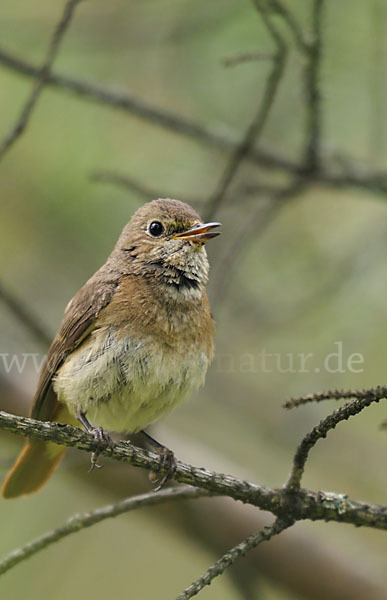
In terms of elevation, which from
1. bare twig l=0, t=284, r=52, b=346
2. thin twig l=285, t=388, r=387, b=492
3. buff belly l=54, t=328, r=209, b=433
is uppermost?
bare twig l=0, t=284, r=52, b=346

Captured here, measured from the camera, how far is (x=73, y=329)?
4.01 m

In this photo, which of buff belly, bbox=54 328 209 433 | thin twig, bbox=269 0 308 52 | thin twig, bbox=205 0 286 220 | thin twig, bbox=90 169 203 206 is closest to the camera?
buff belly, bbox=54 328 209 433

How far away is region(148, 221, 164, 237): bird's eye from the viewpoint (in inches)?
171

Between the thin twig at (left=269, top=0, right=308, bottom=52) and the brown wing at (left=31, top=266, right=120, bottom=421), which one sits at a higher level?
the thin twig at (left=269, top=0, right=308, bottom=52)

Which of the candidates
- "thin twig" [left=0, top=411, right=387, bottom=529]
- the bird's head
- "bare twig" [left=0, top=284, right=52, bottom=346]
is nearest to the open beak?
the bird's head

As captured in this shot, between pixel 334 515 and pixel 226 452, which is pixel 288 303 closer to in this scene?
pixel 226 452

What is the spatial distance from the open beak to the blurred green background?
1.04 metres

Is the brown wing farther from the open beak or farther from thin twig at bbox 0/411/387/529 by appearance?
thin twig at bbox 0/411/387/529

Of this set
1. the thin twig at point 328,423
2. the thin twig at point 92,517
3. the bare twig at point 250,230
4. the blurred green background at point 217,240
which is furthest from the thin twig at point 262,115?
the thin twig at point 328,423

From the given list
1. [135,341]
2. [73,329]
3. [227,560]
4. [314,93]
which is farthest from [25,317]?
[314,93]

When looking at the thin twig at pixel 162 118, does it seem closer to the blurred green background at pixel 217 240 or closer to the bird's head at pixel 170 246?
the blurred green background at pixel 217 240

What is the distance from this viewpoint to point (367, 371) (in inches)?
249

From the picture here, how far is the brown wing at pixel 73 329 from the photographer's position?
3.98m

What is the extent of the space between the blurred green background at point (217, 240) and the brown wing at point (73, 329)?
2.98ft
